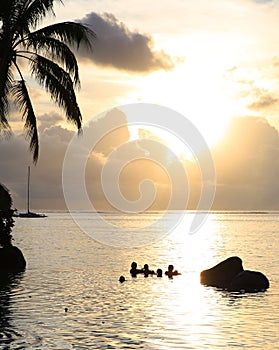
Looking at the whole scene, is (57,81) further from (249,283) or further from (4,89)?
(249,283)

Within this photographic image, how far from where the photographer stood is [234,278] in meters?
36.0

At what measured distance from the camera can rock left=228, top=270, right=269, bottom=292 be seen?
1359 inches

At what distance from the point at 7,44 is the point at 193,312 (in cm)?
1436

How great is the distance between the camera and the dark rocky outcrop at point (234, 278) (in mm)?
34672

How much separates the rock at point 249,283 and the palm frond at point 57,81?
44.8 ft

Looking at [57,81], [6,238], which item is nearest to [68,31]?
[57,81]

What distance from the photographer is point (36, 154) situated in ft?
97.9

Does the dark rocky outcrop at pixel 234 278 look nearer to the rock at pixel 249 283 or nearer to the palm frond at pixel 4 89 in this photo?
the rock at pixel 249 283

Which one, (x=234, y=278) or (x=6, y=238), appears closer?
(x=234, y=278)

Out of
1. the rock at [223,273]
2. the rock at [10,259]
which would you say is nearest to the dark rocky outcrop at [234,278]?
the rock at [223,273]

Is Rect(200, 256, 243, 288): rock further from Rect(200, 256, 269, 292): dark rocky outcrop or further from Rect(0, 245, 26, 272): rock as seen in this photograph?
Rect(0, 245, 26, 272): rock

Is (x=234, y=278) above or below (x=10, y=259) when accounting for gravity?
below

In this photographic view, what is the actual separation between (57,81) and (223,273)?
16186mm

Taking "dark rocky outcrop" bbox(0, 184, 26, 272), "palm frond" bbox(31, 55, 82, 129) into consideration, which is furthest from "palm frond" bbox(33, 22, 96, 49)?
"dark rocky outcrop" bbox(0, 184, 26, 272)
